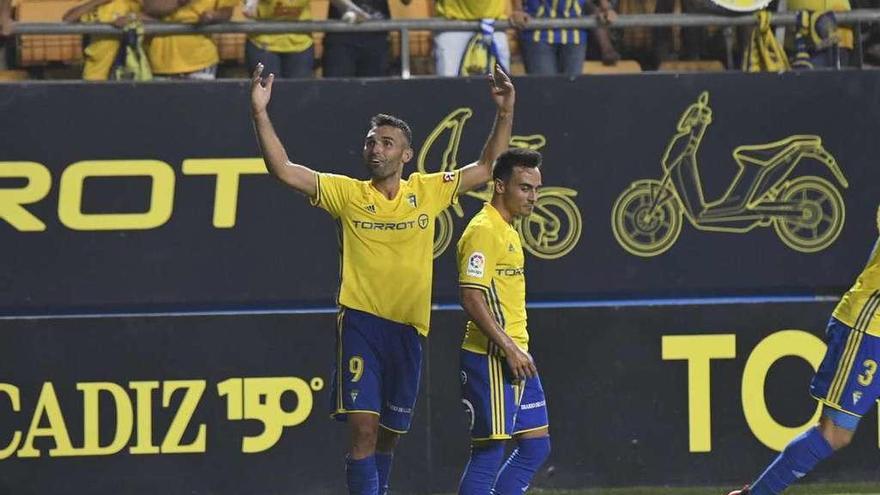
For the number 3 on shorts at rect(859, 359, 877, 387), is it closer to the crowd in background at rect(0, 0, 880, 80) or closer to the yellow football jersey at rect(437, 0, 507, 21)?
the crowd in background at rect(0, 0, 880, 80)

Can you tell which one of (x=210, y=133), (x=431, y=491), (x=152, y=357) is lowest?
(x=431, y=491)

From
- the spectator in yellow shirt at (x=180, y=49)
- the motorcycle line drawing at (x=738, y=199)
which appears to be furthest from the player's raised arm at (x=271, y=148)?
the motorcycle line drawing at (x=738, y=199)

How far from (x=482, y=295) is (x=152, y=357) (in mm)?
2760

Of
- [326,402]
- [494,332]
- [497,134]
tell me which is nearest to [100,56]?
[326,402]

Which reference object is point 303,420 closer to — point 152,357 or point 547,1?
point 152,357

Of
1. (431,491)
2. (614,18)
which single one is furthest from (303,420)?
(614,18)

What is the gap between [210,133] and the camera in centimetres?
958

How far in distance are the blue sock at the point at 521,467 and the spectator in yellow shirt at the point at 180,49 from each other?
354 centimetres

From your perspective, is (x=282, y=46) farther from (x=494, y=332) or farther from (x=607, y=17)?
(x=494, y=332)

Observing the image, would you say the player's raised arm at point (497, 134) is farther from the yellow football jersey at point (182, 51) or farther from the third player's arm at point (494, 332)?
the yellow football jersey at point (182, 51)

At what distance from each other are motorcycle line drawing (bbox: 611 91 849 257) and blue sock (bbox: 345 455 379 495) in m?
2.60

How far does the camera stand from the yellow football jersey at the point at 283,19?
10.0 metres

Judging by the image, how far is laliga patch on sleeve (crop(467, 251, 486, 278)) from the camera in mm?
→ 7543

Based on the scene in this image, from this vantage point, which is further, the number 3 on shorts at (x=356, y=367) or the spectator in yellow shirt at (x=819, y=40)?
the spectator in yellow shirt at (x=819, y=40)
